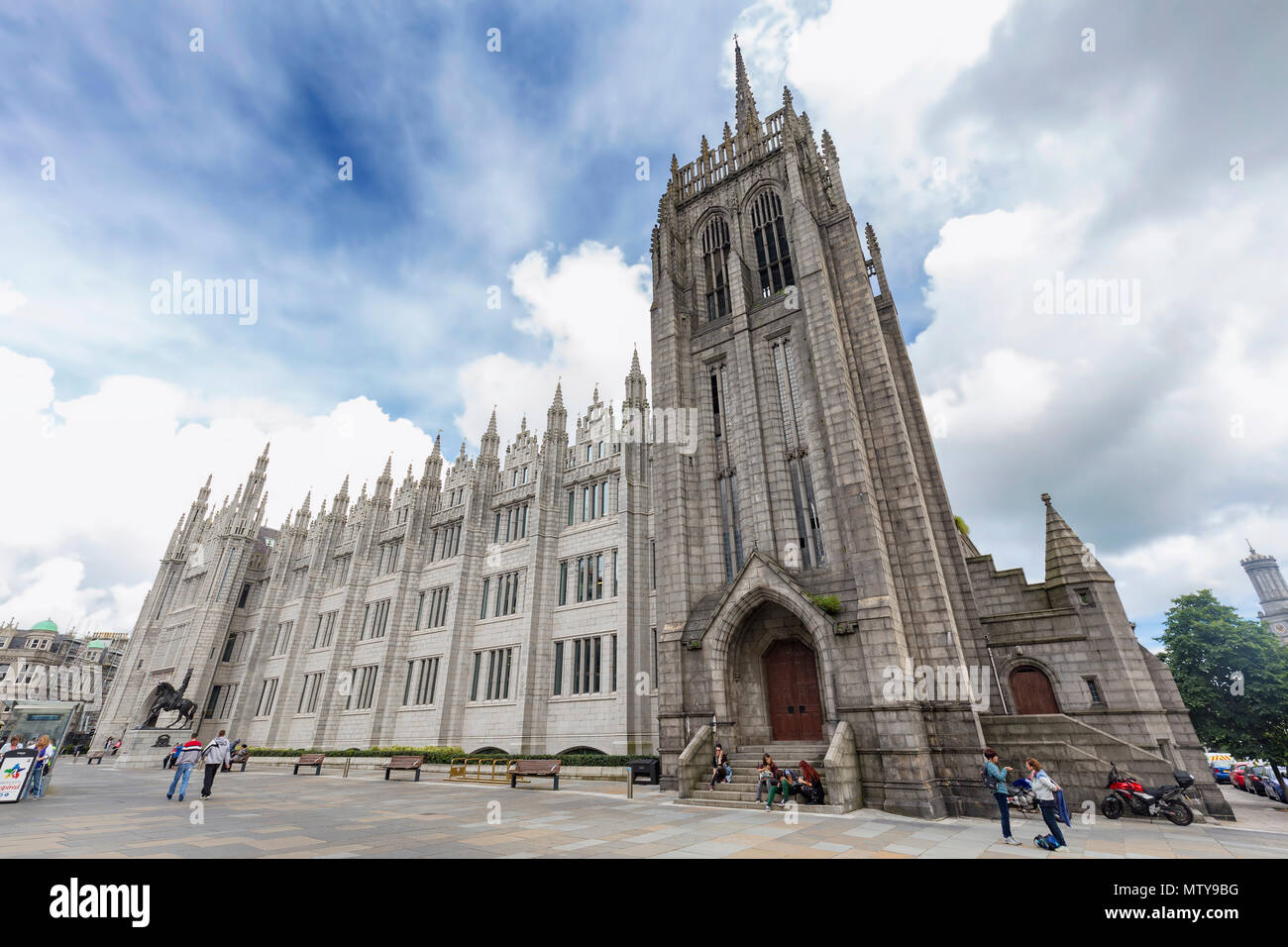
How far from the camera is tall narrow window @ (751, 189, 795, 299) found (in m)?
25.3

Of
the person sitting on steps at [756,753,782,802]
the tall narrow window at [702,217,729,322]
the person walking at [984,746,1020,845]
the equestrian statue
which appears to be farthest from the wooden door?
the equestrian statue

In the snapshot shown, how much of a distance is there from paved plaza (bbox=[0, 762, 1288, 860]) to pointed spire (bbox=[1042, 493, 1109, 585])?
7.54m

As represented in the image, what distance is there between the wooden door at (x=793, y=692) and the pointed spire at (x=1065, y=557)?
998 cm

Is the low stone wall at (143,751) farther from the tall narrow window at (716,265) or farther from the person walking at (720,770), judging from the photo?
the tall narrow window at (716,265)

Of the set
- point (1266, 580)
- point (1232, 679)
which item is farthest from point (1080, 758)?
point (1266, 580)

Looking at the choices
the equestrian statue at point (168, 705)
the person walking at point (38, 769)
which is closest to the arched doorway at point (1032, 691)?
the person walking at point (38, 769)

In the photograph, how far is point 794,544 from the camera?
1989 cm

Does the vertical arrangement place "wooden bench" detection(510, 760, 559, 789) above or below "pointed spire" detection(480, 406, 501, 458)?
below

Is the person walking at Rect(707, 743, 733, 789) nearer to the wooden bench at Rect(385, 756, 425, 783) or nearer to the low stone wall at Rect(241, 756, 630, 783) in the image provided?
the low stone wall at Rect(241, 756, 630, 783)
